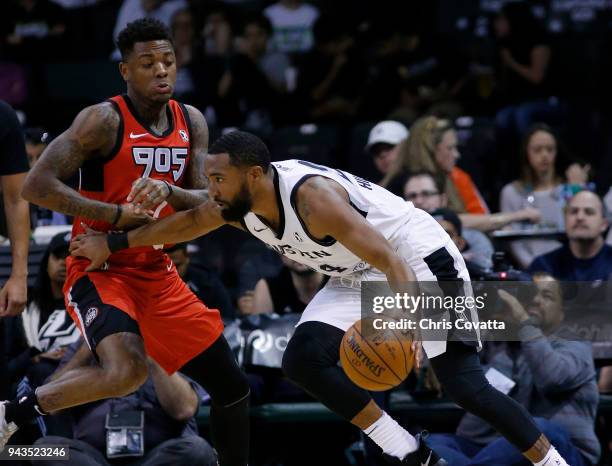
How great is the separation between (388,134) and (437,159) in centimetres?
50

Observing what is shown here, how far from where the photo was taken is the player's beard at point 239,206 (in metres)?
5.31

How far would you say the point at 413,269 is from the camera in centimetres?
567

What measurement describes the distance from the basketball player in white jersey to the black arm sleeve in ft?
2.26

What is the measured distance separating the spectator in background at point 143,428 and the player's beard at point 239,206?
4.30 ft

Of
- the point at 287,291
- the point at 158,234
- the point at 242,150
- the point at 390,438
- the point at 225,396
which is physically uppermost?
the point at 242,150

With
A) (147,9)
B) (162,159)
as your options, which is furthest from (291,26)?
(162,159)

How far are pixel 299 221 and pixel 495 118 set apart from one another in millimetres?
5558

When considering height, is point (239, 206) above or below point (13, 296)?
above

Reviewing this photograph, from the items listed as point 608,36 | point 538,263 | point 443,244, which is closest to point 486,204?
point 538,263

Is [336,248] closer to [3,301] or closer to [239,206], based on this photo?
[239,206]

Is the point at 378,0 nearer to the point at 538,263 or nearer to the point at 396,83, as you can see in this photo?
the point at 396,83

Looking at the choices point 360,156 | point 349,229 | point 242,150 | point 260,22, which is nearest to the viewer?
point 349,229

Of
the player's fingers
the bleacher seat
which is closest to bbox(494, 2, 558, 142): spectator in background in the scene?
the bleacher seat

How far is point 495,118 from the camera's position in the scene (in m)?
10.5
